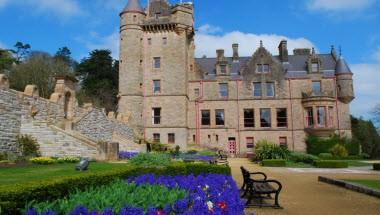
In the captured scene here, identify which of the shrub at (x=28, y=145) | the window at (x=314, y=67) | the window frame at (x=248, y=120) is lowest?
the shrub at (x=28, y=145)

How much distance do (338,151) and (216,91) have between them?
14.8m

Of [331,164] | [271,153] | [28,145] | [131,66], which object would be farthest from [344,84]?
[28,145]

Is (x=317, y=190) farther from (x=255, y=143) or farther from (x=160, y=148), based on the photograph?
(x=255, y=143)

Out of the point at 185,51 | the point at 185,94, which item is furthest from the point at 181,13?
the point at 185,94

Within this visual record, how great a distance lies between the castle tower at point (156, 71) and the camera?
38.1m

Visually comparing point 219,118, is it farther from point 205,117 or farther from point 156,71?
point 156,71

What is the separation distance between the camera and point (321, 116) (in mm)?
38906

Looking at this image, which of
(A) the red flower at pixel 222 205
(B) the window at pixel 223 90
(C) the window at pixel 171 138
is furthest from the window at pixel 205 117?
(A) the red flower at pixel 222 205

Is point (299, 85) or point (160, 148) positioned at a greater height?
point (299, 85)

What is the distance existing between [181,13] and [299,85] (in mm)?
15884

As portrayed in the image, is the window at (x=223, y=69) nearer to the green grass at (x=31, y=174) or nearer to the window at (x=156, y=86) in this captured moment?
the window at (x=156, y=86)

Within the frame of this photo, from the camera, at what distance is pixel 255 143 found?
39938 mm

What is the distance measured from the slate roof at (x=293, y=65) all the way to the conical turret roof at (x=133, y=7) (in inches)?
398

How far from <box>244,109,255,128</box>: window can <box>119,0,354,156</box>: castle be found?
0.12 m
